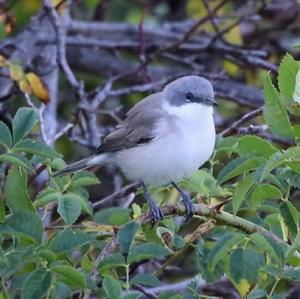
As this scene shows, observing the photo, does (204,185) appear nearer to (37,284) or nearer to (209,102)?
(37,284)

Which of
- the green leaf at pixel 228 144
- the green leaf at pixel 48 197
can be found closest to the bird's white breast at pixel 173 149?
the green leaf at pixel 228 144

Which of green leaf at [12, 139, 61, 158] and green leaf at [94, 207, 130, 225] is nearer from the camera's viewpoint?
green leaf at [12, 139, 61, 158]

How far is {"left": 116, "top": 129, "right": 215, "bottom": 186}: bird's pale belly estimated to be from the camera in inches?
134

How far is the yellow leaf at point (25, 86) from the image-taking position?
12.5 feet

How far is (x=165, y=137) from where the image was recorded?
3.63 m

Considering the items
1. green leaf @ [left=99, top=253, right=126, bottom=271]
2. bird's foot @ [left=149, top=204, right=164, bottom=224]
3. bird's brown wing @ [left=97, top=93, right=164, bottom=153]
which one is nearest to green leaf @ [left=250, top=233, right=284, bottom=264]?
green leaf @ [left=99, top=253, right=126, bottom=271]

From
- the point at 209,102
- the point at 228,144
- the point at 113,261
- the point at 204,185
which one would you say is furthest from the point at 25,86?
the point at 113,261

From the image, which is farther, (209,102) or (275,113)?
(209,102)

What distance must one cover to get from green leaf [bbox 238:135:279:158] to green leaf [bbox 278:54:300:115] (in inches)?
4.3

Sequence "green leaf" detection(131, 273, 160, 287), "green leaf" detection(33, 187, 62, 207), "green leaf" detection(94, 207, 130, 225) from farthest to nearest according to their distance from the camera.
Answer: "green leaf" detection(94, 207, 130, 225)
"green leaf" detection(33, 187, 62, 207)
"green leaf" detection(131, 273, 160, 287)

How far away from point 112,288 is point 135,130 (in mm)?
1842

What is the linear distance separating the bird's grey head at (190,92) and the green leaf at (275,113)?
1.59m

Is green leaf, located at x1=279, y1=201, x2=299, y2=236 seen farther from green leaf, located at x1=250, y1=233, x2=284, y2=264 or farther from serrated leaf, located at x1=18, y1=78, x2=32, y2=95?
serrated leaf, located at x1=18, y1=78, x2=32, y2=95

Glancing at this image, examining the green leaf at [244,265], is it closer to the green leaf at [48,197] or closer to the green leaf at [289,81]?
the green leaf at [289,81]
